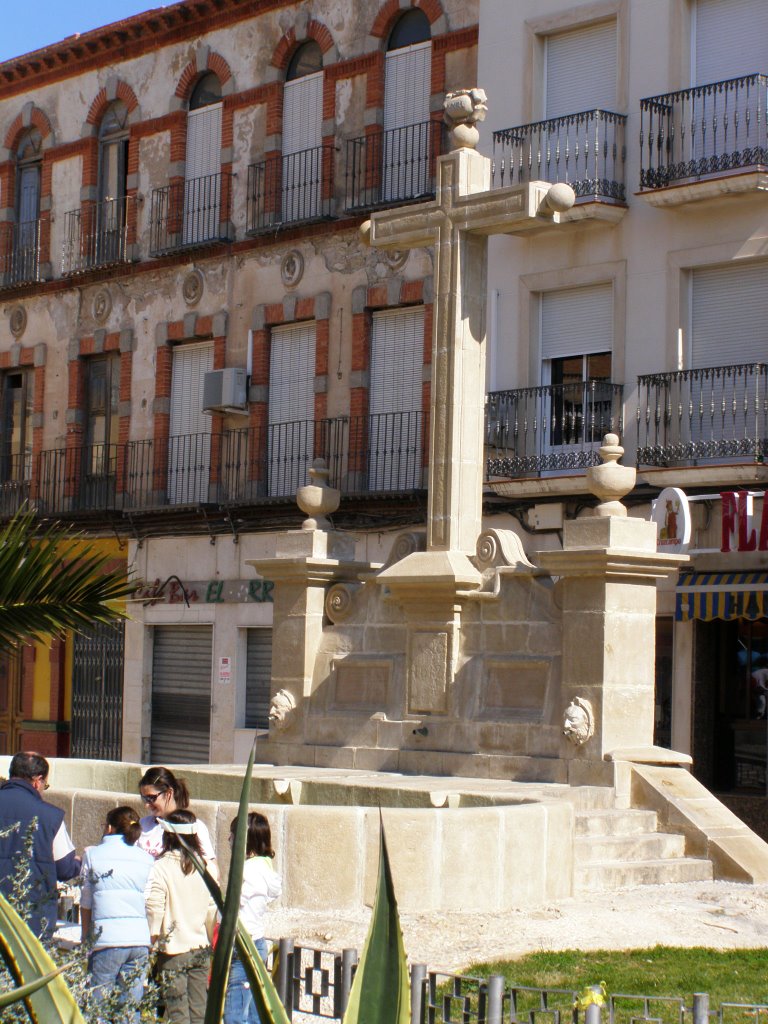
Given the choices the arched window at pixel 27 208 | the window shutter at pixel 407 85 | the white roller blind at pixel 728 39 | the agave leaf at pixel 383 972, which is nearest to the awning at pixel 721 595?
the white roller blind at pixel 728 39

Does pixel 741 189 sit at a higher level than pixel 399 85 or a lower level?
lower

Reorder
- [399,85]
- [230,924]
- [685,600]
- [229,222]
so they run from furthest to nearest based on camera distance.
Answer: [229,222] < [399,85] < [685,600] < [230,924]

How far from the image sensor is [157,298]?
2811 centimetres

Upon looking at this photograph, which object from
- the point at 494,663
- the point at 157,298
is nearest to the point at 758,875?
the point at 494,663

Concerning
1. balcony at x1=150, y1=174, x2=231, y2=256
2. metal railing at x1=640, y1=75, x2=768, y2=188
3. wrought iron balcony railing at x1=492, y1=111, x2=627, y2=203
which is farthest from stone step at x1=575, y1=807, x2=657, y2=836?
balcony at x1=150, y1=174, x2=231, y2=256

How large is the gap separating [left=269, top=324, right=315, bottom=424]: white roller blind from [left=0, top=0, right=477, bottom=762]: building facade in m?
0.04

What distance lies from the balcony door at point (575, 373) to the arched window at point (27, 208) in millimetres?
11065

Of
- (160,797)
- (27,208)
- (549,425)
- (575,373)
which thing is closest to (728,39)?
(575,373)

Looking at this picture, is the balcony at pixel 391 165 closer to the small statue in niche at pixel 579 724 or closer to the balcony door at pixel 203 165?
the balcony door at pixel 203 165

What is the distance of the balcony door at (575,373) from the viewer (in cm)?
2181

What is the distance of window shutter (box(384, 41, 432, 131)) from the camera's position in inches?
969

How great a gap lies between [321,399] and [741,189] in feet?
24.4

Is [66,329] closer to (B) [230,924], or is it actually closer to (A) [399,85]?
(A) [399,85]

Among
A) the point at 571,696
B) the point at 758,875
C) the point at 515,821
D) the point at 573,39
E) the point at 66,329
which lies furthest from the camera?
the point at 66,329
